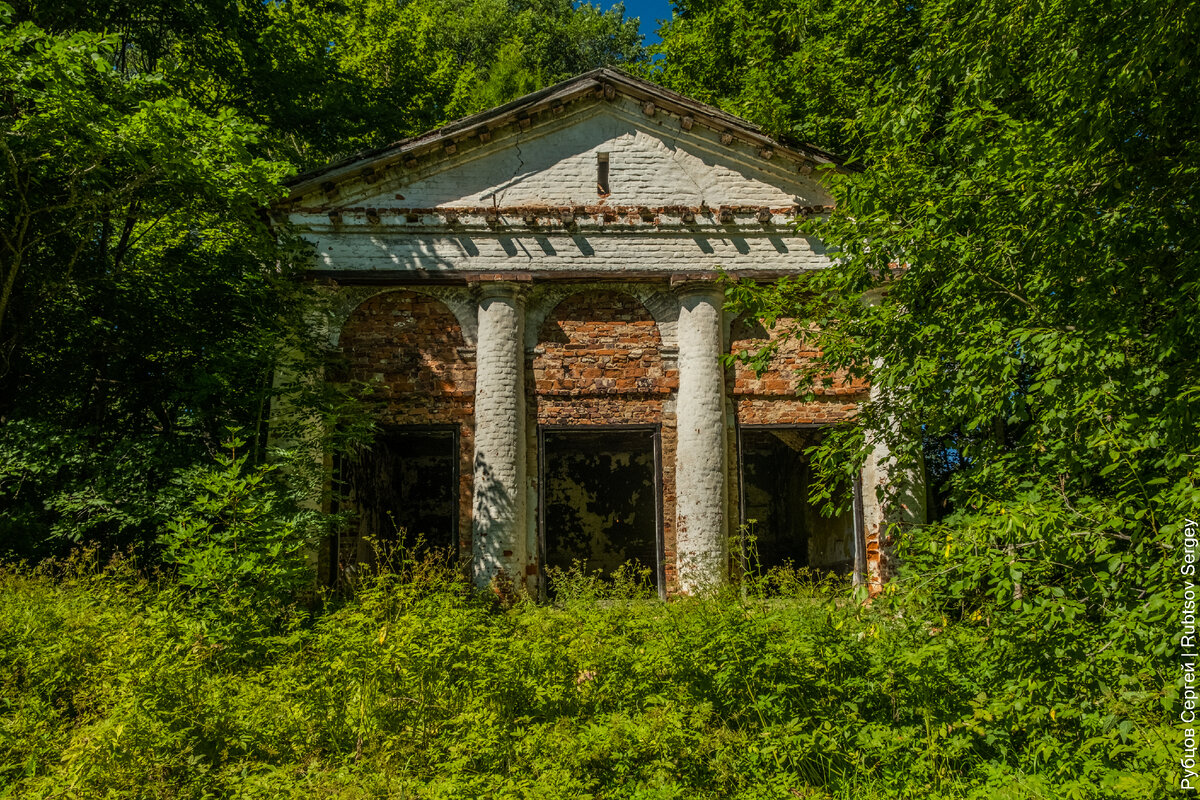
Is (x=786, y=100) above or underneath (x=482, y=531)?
above

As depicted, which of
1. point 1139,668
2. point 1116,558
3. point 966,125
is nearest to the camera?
point 1116,558

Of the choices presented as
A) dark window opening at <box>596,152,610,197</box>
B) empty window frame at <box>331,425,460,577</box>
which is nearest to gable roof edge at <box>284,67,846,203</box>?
dark window opening at <box>596,152,610,197</box>

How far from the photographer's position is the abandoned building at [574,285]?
34.0ft

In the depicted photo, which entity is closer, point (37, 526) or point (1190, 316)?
point (1190, 316)

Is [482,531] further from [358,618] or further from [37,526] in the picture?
[37,526]

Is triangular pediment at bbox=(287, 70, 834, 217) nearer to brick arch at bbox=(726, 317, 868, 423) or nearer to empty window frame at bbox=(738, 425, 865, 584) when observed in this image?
brick arch at bbox=(726, 317, 868, 423)

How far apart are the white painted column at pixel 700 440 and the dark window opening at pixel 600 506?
22.2 ft

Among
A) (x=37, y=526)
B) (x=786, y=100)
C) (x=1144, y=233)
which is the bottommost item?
(x=37, y=526)

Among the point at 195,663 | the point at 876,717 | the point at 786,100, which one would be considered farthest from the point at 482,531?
the point at 786,100

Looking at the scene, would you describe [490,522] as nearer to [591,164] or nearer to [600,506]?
[591,164]

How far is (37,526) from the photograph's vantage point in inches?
353

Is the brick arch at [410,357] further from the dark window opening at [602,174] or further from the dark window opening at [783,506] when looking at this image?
the dark window opening at [783,506]

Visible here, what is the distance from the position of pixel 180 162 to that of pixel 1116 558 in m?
9.04

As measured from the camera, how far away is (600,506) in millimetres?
17484
